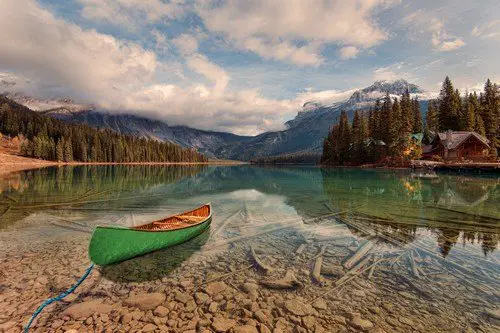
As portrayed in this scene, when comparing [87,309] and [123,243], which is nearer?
[87,309]

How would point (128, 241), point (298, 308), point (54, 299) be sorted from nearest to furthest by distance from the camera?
point (298, 308)
point (54, 299)
point (128, 241)

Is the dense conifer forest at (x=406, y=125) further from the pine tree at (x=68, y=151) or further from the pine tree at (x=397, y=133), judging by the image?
the pine tree at (x=68, y=151)

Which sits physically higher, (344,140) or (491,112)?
(491,112)

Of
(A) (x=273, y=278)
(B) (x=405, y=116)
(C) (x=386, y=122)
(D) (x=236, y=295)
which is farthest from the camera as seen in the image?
(C) (x=386, y=122)

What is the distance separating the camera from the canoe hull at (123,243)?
11.1m

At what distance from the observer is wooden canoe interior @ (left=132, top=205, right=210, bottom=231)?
603 inches

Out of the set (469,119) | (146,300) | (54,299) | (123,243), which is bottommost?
(146,300)

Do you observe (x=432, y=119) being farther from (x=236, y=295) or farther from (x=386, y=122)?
(x=236, y=295)

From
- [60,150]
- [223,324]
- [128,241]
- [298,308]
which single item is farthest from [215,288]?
[60,150]

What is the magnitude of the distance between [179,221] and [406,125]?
9332cm

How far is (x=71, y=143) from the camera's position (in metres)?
147

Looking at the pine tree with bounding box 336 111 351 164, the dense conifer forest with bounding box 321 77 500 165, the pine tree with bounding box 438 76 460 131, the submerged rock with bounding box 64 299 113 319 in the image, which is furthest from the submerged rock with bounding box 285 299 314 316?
the pine tree with bounding box 336 111 351 164

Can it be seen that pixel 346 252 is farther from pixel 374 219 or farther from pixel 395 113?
pixel 395 113

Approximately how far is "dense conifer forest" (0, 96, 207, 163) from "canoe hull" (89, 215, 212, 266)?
157 meters
